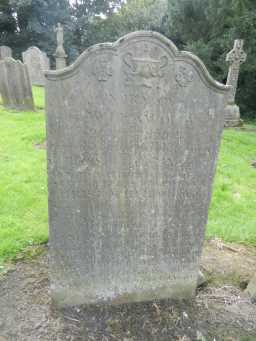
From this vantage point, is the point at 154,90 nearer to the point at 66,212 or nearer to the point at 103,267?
the point at 66,212

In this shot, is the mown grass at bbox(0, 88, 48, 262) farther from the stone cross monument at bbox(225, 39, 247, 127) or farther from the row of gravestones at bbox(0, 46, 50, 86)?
the row of gravestones at bbox(0, 46, 50, 86)

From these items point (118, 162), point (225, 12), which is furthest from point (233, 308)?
point (225, 12)

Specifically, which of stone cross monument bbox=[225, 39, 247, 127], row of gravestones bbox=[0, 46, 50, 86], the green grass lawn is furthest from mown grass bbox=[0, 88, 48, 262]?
row of gravestones bbox=[0, 46, 50, 86]

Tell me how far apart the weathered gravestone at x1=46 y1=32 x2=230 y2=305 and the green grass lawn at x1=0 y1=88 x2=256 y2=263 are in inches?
42.9

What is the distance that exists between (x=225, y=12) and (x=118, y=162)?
1426 centimetres

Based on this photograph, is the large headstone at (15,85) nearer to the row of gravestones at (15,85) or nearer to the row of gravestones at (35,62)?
the row of gravestones at (15,85)

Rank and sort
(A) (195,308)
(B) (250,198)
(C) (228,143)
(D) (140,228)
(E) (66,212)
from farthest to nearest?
(C) (228,143) < (B) (250,198) < (A) (195,308) < (D) (140,228) < (E) (66,212)

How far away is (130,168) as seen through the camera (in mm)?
2033

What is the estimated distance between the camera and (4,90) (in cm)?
886

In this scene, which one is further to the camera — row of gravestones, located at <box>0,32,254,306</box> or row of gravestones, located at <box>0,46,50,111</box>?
row of gravestones, located at <box>0,46,50,111</box>

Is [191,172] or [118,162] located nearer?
[118,162]

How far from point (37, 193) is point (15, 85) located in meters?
5.76

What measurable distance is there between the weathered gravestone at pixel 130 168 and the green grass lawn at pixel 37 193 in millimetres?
1090

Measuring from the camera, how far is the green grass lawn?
3.28 m
